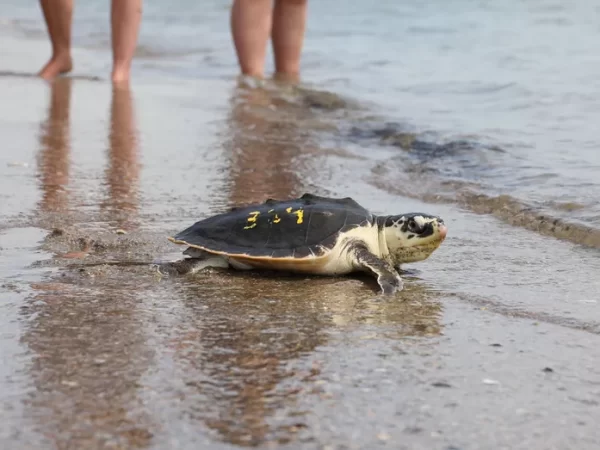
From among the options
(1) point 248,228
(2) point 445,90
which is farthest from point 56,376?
(2) point 445,90

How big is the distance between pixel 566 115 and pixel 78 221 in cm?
412

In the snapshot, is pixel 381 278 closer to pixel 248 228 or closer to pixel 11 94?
pixel 248 228

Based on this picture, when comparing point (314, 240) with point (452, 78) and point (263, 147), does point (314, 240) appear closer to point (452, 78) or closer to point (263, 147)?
point (263, 147)

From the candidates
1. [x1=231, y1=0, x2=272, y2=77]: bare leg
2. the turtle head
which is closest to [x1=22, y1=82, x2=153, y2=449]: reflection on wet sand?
the turtle head

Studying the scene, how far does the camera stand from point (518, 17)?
43.5 ft

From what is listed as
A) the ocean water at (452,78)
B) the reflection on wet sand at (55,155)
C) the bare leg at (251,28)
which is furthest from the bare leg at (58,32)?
the bare leg at (251,28)

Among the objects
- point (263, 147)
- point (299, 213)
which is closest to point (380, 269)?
point (299, 213)

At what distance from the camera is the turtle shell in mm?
3127

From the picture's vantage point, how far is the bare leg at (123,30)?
301 inches

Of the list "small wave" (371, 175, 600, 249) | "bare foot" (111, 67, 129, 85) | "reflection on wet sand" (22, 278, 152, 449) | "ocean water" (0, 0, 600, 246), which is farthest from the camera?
"bare foot" (111, 67, 129, 85)

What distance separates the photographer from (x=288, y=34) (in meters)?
9.09

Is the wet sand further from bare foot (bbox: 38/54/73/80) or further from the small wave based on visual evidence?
bare foot (bbox: 38/54/73/80)

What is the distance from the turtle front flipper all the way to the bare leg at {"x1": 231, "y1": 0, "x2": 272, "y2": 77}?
5.35 m

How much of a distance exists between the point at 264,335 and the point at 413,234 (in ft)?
3.03
